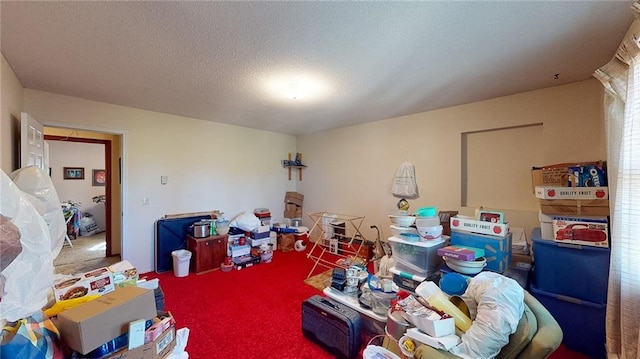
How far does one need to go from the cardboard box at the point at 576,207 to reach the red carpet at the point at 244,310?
223cm

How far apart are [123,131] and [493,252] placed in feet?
14.9

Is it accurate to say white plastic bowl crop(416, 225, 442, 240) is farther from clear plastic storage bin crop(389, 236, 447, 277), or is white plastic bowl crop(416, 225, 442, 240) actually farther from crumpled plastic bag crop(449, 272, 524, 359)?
crumpled plastic bag crop(449, 272, 524, 359)

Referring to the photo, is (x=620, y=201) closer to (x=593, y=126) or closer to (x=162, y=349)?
(x=593, y=126)

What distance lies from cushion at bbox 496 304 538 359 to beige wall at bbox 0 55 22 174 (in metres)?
3.69

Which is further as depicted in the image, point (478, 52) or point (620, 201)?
point (478, 52)

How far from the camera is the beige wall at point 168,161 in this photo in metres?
3.12

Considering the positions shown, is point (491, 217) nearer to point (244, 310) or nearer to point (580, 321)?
point (580, 321)

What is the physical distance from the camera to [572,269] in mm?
1955

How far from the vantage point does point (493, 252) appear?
206 cm

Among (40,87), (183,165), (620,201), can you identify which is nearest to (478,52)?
(620,201)

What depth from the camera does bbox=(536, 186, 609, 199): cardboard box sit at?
192cm

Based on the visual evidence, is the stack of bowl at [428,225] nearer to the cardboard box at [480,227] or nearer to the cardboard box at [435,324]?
the cardboard box at [480,227]

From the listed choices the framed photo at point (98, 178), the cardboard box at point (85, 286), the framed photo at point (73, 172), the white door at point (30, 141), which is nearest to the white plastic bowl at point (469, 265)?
the cardboard box at point (85, 286)

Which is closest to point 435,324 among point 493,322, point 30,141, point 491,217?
point 493,322
